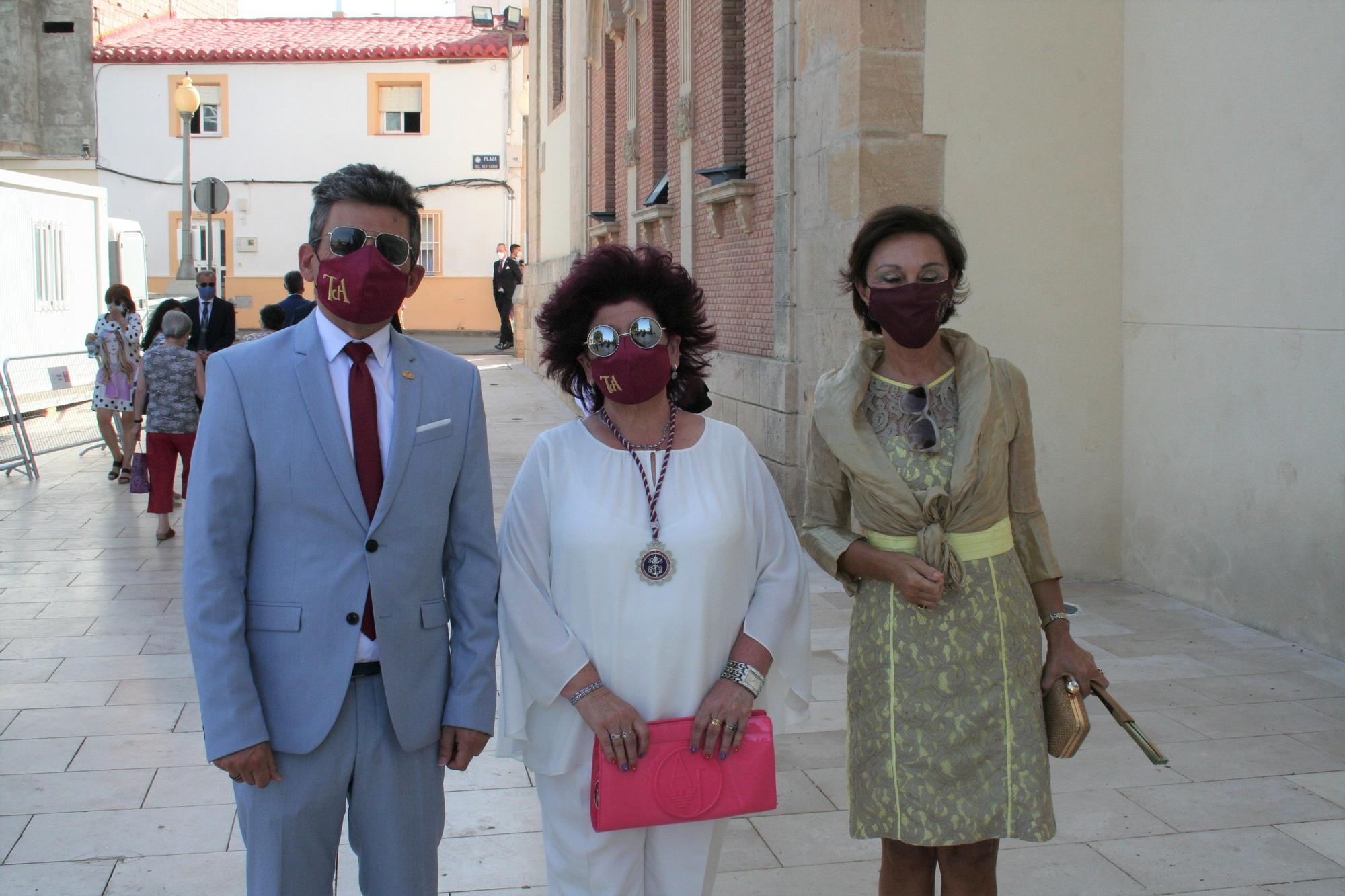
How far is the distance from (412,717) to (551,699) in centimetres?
28

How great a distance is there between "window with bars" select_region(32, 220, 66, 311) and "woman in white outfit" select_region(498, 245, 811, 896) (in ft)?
56.8

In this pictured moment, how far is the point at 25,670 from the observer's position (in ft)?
21.1

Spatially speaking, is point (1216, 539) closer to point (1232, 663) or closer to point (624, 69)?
point (1232, 663)

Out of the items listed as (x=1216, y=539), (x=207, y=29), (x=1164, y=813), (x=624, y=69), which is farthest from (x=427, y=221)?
(x=1164, y=813)

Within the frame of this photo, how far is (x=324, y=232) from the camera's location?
266 cm

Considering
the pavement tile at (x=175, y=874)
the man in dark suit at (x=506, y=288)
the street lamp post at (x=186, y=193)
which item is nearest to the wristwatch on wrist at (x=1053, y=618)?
the pavement tile at (x=175, y=874)

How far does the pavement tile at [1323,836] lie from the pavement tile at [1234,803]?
0.04 m

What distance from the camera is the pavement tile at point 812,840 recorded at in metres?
4.22

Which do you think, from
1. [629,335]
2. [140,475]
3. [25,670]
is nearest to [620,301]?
[629,335]

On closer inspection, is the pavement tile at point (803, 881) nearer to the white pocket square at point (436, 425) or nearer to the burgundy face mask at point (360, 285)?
the white pocket square at point (436, 425)

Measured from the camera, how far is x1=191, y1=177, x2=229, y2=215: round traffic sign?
1756 cm

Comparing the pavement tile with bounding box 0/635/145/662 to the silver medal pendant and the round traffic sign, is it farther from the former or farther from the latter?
the round traffic sign

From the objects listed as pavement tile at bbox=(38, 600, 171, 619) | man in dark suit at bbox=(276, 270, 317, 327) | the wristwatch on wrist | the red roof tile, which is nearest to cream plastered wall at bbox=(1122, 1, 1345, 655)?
the wristwatch on wrist

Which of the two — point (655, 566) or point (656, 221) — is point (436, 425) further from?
point (656, 221)
